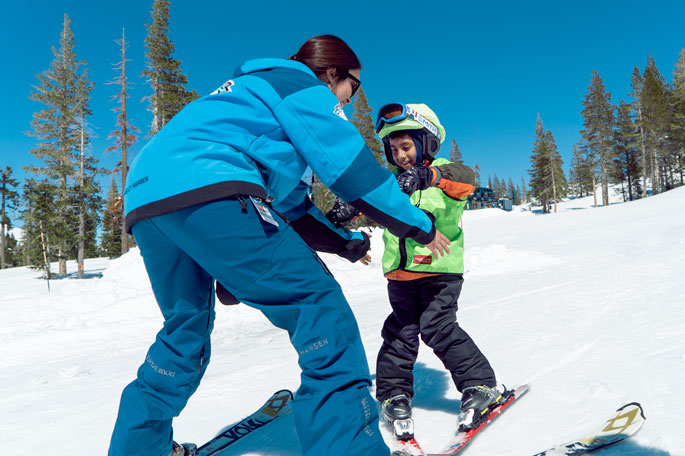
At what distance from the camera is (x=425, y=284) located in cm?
244

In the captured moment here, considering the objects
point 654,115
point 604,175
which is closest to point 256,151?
point 604,175

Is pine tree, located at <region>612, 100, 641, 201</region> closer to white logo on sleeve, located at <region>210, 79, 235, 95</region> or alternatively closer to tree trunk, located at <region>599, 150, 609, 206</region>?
tree trunk, located at <region>599, 150, 609, 206</region>

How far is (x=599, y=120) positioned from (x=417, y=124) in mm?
45146

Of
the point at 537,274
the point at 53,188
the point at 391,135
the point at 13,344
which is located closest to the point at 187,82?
the point at 53,188

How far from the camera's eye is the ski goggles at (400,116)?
2438 millimetres

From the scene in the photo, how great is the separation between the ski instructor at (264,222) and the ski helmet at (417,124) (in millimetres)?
1072

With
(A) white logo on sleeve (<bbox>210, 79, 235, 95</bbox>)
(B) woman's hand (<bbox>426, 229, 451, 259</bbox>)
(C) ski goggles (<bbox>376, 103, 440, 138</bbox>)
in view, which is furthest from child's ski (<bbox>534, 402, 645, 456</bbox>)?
(A) white logo on sleeve (<bbox>210, 79, 235, 95</bbox>)

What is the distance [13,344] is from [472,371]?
6.02 m

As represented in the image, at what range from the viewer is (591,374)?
8.55 ft

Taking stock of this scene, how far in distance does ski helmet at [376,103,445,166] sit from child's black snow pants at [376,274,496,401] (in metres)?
0.83

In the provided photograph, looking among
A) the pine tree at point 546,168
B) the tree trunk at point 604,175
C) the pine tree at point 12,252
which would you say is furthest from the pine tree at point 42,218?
the pine tree at point 546,168

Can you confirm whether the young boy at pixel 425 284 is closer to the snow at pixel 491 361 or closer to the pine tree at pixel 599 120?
the snow at pixel 491 361

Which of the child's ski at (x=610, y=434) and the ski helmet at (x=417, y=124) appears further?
the ski helmet at (x=417, y=124)

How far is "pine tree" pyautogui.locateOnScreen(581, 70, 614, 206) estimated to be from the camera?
3819cm
